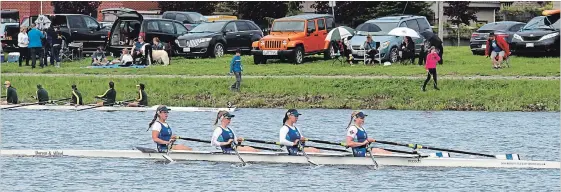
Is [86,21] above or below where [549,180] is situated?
above

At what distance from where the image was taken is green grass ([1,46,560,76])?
40312mm

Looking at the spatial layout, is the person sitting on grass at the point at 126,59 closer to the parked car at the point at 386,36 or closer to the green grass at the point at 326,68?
the green grass at the point at 326,68

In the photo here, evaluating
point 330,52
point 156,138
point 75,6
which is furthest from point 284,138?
point 75,6

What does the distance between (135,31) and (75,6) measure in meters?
17.8

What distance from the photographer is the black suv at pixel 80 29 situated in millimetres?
48969

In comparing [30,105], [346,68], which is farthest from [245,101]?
[30,105]

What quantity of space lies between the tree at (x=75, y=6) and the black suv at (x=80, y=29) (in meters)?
14.1

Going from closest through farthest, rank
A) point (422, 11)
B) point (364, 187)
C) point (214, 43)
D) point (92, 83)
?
point (364, 187) → point (92, 83) → point (214, 43) → point (422, 11)

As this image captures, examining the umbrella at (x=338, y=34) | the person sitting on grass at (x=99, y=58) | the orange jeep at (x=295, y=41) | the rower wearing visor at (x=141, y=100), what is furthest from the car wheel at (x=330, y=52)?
the rower wearing visor at (x=141, y=100)

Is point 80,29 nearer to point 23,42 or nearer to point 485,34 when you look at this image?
point 23,42

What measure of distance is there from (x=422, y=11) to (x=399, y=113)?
25.0 meters

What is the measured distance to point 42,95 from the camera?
130 feet

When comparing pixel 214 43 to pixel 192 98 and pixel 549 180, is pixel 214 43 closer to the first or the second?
pixel 192 98

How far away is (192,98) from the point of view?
4031cm
